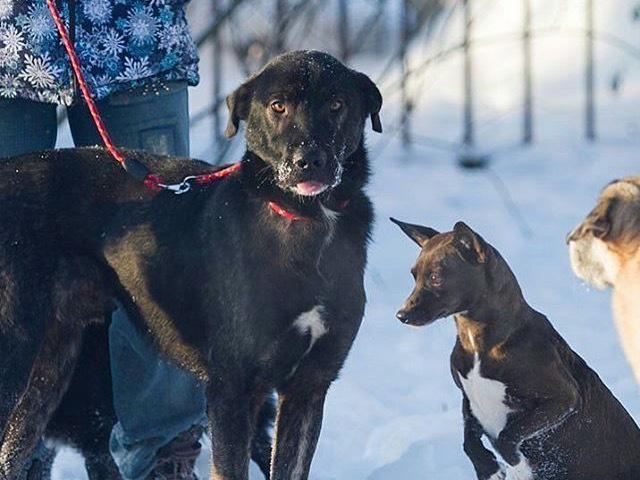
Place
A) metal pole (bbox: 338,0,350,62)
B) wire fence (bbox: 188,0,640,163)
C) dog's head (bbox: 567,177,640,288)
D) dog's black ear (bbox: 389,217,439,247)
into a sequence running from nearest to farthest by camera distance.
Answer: dog's black ear (bbox: 389,217,439,247)
dog's head (bbox: 567,177,640,288)
wire fence (bbox: 188,0,640,163)
metal pole (bbox: 338,0,350,62)

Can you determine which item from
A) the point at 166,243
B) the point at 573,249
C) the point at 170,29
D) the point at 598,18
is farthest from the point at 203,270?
the point at 598,18

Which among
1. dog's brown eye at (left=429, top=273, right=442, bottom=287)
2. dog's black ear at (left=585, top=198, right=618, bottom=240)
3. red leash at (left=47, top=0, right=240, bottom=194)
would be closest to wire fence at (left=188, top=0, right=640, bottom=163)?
dog's black ear at (left=585, top=198, right=618, bottom=240)

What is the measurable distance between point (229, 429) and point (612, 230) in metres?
1.52

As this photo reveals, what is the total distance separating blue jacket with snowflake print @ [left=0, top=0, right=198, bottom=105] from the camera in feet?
13.2

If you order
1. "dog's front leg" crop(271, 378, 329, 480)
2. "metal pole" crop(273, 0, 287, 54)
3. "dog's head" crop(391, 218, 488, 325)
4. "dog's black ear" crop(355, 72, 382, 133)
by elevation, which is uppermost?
"dog's black ear" crop(355, 72, 382, 133)

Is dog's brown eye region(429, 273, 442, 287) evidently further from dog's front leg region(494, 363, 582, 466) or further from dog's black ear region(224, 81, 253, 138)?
dog's black ear region(224, 81, 253, 138)

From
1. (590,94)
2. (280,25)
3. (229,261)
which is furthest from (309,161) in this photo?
(590,94)

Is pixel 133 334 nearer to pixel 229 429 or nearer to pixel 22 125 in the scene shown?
pixel 229 429

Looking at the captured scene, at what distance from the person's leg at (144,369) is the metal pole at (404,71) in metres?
2.44

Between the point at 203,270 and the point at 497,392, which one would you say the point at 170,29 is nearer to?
the point at 203,270

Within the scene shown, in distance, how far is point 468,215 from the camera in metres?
8.93

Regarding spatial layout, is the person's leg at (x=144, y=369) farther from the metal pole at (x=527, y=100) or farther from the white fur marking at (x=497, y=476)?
the metal pole at (x=527, y=100)

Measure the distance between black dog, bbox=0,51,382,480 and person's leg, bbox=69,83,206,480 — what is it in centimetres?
26

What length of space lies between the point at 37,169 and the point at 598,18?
826 cm
